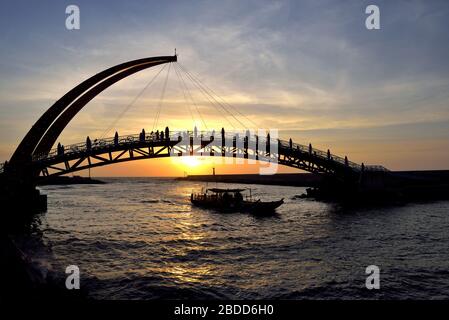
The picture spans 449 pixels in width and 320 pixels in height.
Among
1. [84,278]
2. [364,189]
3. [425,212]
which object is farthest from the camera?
[364,189]

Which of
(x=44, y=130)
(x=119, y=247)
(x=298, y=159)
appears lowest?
(x=119, y=247)

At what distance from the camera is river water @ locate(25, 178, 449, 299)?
53.3ft

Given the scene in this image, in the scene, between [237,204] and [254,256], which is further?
[237,204]

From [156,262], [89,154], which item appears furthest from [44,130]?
[156,262]

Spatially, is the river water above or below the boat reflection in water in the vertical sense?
below

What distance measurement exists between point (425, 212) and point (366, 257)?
27.2 m

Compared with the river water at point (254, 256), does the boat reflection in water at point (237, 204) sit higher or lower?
higher

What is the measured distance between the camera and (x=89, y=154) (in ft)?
121

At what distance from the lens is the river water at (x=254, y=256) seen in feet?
53.3

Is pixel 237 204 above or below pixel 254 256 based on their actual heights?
above

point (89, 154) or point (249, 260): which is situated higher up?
point (89, 154)

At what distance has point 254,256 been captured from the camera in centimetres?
2261

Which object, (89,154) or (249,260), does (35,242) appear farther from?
(249,260)
